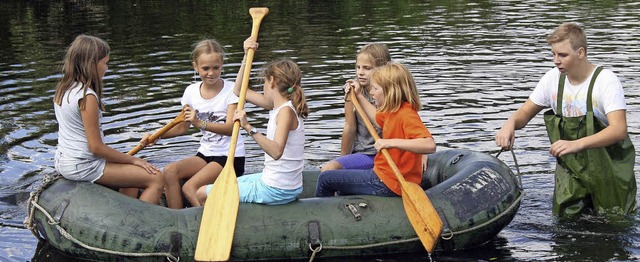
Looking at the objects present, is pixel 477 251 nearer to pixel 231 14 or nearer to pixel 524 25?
pixel 524 25

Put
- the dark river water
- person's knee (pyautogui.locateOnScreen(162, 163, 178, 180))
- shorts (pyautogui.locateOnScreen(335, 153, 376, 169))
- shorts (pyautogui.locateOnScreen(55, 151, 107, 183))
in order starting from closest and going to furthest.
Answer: shorts (pyautogui.locateOnScreen(55, 151, 107, 183)) < person's knee (pyautogui.locateOnScreen(162, 163, 178, 180)) < the dark river water < shorts (pyautogui.locateOnScreen(335, 153, 376, 169))

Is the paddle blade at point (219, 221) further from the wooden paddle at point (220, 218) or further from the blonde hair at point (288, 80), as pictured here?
the blonde hair at point (288, 80)

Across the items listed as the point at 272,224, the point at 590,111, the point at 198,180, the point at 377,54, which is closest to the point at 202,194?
the point at 198,180

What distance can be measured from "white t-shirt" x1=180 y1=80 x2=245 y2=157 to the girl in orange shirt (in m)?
0.81

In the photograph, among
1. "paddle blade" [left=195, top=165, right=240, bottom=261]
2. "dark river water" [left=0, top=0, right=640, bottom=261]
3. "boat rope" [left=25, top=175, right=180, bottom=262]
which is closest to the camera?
"paddle blade" [left=195, top=165, right=240, bottom=261]

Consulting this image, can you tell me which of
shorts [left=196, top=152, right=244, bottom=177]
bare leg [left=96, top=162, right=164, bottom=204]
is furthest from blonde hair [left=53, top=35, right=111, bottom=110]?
shorts [left=196, top=152, right=244, bottom=177]

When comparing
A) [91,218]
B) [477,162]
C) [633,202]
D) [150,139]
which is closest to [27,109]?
[150,139]

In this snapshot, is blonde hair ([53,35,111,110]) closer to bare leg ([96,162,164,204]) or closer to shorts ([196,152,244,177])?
bare leg ([96,162,164,204])

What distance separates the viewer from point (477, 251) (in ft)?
22.2

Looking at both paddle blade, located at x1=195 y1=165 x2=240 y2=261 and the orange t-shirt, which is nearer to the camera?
paddle blade, located at x1=195 y1=165 x2=240 y2=261

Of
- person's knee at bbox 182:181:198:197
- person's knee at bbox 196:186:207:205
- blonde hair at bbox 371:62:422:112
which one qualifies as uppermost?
blonde hair at bbox 371:62:422:112

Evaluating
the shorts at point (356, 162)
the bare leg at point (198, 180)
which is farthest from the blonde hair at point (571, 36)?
the bare leg at point (198, 180)

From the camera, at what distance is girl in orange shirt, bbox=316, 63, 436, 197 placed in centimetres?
637

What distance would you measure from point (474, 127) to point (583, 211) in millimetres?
2798
